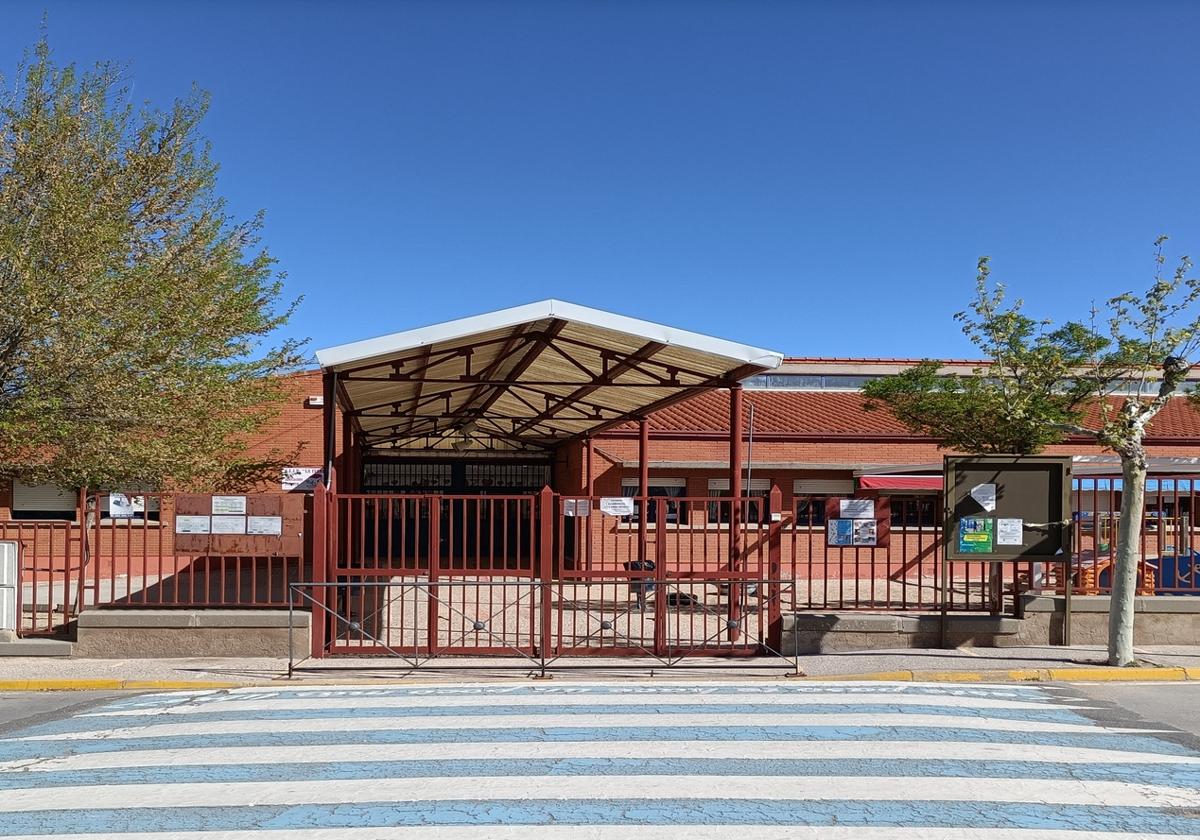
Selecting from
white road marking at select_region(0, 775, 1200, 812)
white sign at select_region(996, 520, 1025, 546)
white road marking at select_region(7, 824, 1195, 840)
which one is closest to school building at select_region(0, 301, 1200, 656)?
white sign at select_region(996, 520, 1025, 546)

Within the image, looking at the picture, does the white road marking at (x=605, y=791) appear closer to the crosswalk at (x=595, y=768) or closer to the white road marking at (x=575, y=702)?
the crosswalk at (x=595, y=768)

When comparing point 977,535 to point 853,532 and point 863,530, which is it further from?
point 853,532

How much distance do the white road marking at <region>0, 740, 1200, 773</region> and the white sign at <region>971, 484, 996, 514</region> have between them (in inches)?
200

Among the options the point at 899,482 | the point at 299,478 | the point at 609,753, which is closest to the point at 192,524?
the point at 609,753

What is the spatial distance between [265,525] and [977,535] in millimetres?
8605

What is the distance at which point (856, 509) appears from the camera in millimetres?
12312

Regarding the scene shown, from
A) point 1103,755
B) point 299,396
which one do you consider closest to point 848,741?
point 1103,755

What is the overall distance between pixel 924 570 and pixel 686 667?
49.8 ft

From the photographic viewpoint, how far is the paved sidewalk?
10.7 m

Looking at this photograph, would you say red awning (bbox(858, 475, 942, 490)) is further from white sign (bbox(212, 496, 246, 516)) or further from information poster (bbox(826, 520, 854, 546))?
white sign (bbox(212, 496, 246, 516))

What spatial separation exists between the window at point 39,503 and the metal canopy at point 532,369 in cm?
747

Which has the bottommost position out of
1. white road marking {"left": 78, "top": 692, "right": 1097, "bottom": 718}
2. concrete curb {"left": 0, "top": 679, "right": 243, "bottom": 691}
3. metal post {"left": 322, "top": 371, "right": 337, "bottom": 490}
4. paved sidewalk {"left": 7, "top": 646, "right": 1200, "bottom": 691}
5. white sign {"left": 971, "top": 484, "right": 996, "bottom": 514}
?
concrete curb {"left": 0, "top": 679, "right": 243, "bottom": 691}

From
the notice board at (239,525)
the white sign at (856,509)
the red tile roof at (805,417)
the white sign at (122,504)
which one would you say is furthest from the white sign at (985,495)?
the red tile roof at (805,417)

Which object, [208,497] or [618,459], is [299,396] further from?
[208,497]
